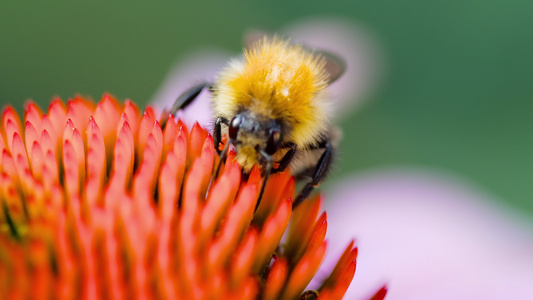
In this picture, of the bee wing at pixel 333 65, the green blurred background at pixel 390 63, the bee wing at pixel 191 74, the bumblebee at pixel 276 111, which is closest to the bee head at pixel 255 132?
the bumblebee at pixel 276 111

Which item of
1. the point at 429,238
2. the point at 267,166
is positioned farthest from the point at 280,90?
the point at 429,238

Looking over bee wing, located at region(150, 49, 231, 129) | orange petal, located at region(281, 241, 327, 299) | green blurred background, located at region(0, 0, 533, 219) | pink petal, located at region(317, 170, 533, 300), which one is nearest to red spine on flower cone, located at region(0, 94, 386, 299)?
orange petal, located at region(281, 241, 327, 299)

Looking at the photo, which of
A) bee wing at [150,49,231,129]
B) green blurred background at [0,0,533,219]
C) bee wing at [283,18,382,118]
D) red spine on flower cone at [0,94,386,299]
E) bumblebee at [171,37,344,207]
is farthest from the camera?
green blurred background at [0,0,533,219]

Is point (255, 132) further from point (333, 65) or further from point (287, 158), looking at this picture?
point (333, 65)

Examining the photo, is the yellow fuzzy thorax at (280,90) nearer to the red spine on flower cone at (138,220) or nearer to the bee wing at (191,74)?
the red spine on flower cone at (138,220)

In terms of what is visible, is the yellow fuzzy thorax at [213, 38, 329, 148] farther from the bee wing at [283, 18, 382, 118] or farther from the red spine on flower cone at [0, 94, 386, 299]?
the bee wing at [283, 18, 382, 118]

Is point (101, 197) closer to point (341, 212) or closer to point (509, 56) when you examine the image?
point (341, 212)

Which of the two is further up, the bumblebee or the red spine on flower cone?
the bumblebee
